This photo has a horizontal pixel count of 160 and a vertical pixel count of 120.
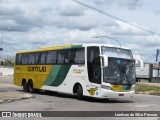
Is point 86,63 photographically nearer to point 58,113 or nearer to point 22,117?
point 58,113

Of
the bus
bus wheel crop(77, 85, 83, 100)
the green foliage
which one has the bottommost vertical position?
bus wheel crop(77, 85, 83, 100)

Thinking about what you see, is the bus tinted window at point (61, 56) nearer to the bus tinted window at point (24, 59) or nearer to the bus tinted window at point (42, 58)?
the bus tinted window at point (42, 58)

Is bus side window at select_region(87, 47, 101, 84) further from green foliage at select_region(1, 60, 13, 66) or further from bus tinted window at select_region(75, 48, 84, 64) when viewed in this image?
green foliage at select_region(1, 60, 13, 66)

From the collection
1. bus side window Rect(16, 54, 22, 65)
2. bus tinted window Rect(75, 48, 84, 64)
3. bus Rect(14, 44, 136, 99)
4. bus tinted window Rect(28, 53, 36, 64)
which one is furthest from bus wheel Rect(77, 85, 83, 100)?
bus side window Rect(16, 54, 22, 65)

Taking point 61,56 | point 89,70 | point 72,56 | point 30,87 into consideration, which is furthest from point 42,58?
point 89,70

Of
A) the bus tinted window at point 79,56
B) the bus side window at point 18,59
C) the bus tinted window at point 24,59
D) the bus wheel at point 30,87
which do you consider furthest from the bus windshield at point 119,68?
the bus side window at point 18,59

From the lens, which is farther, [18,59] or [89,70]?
[18,59]

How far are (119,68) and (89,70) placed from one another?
1.69 metres

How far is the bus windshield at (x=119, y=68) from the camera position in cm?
2280

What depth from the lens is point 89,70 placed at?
23.5m

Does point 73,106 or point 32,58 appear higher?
point 32,58

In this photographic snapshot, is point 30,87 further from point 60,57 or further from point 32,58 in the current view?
point 60,57

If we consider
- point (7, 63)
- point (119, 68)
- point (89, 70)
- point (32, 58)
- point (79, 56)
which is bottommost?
point (89, 70)

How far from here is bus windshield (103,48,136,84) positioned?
74.8ft
